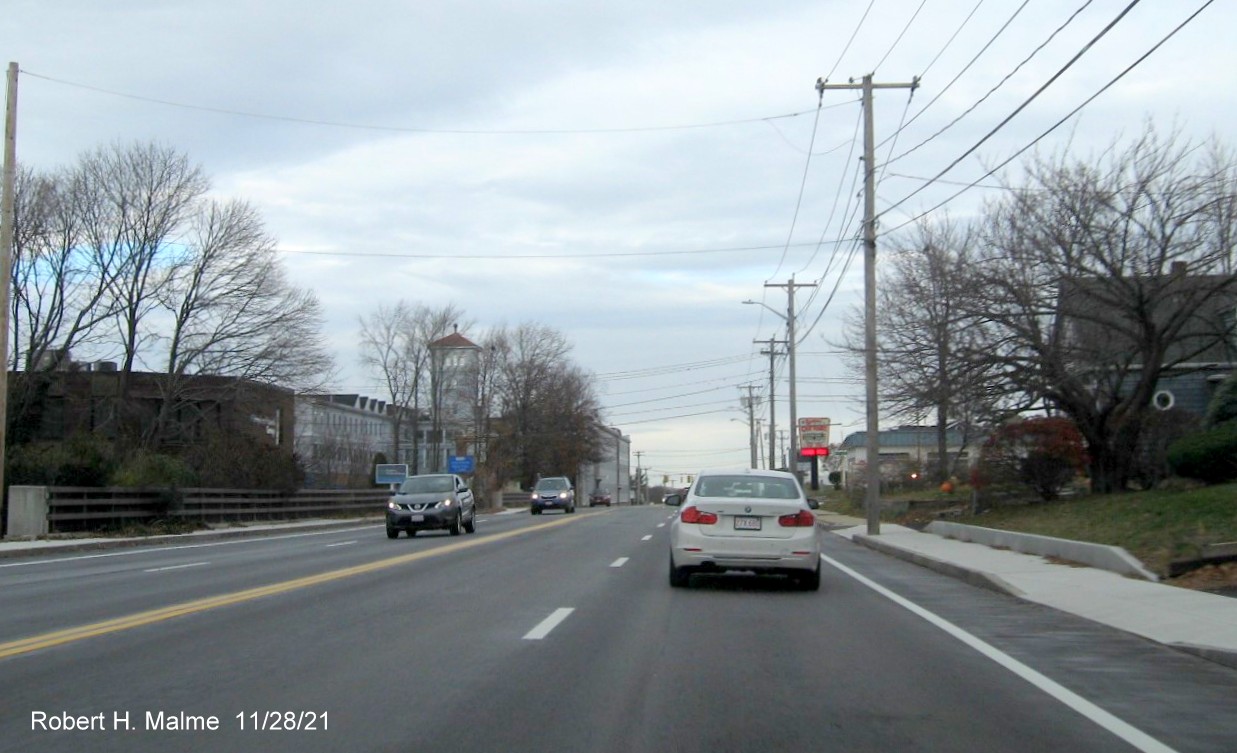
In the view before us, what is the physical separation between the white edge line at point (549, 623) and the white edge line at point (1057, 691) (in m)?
3.71

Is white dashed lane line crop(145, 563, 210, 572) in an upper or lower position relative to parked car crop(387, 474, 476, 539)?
lower

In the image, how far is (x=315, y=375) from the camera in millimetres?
49125

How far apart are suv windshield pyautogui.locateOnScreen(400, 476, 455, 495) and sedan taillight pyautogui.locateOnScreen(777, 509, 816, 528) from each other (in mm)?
16216

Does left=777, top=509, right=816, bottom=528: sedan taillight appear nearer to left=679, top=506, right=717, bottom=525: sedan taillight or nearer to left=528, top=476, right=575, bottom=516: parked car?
left=679, top=506, right=717, bottom=525: sedan taillight

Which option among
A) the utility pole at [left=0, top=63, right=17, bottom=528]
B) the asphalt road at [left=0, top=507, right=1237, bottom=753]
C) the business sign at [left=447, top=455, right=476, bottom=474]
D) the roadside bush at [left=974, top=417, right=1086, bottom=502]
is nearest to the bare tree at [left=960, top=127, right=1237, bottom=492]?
the roadside bush at [left=974, top=417, right=1086, bottom=502]

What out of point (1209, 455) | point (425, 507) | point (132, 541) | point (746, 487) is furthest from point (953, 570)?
point (132, 541)

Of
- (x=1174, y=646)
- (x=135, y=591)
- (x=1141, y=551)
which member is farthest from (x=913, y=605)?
(x=135, y=591)

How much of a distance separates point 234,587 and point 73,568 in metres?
5.79

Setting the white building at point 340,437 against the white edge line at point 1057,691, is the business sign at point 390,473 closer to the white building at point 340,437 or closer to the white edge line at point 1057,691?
the white building at point 340,437

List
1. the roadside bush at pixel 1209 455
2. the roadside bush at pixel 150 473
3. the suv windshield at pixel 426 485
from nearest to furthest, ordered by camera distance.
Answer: the roadside bush at pixel 1209 455 < the suv windshield at pixel 426 485 < the roadside bush at pixel 150 473

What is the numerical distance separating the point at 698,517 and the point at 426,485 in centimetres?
1609

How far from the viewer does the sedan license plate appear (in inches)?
567

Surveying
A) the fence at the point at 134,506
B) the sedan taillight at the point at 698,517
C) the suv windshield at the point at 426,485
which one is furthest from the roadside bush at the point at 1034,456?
the fence at the point at 134,506

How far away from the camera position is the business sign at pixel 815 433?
67.6m
